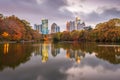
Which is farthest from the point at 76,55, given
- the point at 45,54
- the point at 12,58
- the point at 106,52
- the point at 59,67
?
the point at 59,67

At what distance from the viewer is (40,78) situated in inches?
464

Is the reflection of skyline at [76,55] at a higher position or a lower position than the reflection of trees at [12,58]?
lower

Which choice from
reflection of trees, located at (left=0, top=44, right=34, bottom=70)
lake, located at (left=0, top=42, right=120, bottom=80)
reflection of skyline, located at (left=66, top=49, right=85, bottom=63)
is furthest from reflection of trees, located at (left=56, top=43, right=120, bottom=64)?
reflection of trees, located at (left=0, top=44, right=34, bottom=70)

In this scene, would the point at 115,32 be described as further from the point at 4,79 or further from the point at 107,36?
the point at 4,79

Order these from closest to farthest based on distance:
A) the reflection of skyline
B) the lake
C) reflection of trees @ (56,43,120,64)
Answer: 1. the lake
2. reflection of trees @ (56,43,120,64)
3. the reflection of skyline

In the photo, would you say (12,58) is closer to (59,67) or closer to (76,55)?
(59,67)

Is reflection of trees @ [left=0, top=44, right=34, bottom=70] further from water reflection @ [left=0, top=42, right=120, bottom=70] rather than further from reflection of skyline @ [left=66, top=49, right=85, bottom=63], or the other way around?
reflection of skyline @ [left=66, top=49, right=85, bottom=63]

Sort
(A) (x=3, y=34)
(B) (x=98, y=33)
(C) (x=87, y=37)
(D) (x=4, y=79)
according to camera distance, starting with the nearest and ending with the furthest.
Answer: (D) (x=4, y=79)
(A) (x=3, y=34)
(B) (x=98, y=33)
(C) (x=87, y=37)

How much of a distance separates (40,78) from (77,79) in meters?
2.10

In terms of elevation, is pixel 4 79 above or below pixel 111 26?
below

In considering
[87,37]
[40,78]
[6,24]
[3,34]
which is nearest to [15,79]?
[40,78]

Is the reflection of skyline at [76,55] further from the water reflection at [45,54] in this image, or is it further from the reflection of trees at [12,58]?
the reflection of trees at [12,58]

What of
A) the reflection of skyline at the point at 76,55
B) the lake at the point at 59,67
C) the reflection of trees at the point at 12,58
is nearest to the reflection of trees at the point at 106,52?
the lake at the point at 59,67

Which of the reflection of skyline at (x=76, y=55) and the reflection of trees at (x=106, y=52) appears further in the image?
the reflection of skyline at (x=76, y=55)
